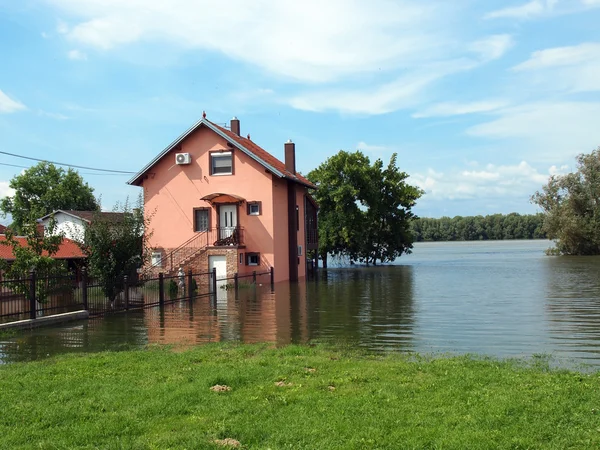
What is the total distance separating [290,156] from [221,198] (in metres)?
6.83

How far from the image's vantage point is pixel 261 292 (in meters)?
28.2

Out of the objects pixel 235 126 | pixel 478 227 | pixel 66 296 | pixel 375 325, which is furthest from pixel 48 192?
pixel 478 227

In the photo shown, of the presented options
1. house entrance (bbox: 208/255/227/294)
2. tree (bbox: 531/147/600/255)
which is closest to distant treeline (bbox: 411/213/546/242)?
tree (bbox: 531/147/600/255)

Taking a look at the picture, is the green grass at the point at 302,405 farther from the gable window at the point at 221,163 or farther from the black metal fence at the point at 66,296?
the gable window at the point at 221,163

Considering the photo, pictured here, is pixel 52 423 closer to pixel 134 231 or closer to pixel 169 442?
pixel 169 442

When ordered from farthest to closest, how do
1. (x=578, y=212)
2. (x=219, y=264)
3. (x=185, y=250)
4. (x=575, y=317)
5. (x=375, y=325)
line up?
1. (x=578, y=212)
2. (x=185, y=250)
3. (x=219, y=264)
4. (x=575, y=317)
5. (x=375, y=325)

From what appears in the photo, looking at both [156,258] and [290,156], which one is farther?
[290,156]

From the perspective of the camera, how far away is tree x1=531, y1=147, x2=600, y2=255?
2598 inches

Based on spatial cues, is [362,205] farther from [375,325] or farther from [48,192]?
[375,325]

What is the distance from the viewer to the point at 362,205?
2245 inches

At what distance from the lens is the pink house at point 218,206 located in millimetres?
34094

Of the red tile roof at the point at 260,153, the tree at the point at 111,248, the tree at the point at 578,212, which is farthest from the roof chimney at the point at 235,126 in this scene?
the tree at the point at 578,212

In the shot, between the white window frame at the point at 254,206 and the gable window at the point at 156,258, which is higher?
the white window frame at the point at 254,206

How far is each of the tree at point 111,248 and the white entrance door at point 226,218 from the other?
40.7ft
